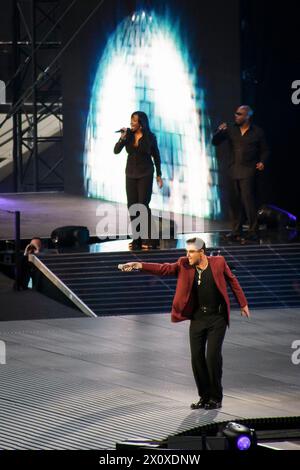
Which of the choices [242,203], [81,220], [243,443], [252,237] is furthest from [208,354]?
[81,220]

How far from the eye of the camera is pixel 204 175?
73.9 ft

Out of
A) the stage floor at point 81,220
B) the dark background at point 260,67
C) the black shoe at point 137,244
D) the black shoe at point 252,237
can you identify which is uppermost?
the dark background at point 260,67

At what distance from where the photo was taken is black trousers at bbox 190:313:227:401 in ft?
38.7

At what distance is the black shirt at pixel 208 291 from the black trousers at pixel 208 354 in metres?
0.10

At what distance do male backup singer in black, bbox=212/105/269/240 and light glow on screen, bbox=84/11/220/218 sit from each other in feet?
12.8

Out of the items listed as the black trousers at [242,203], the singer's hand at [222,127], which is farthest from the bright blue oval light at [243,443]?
the black trousers at [242,203]

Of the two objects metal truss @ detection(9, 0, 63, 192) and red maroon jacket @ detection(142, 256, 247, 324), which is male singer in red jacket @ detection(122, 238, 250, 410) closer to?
red maroon jacket @ detection(142, 256, 247, 324)

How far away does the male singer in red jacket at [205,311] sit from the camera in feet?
38.8

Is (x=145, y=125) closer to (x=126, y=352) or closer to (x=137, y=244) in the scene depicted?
(x=137, y=244)

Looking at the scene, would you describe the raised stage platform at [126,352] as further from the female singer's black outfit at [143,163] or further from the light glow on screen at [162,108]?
the light glow on screen at [162,108]

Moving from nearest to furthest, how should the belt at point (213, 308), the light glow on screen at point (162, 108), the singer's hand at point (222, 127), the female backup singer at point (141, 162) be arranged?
1. the belt at point (213, 308)
2. the female backup singer at point (141, 162)
3. the singer's hand at point (222, 127)
4. the light glow on screen at point (162, 108)

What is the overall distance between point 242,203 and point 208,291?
261 inches
